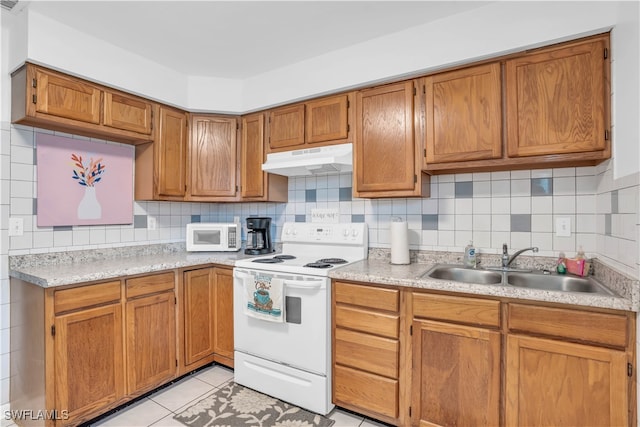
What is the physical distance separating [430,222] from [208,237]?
1887 mm

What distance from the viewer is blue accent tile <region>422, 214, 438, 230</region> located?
2.33 m

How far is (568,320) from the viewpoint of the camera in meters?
1.45

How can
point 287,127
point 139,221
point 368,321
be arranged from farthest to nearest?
point 139,221, point 287,127, point 368,321

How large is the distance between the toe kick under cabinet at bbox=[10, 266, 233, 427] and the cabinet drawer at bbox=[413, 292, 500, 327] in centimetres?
146

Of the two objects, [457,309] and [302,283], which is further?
[302,283]

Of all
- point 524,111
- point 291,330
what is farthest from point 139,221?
point 524,111

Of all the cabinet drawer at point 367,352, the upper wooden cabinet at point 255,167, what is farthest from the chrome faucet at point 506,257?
the upper wooden cabinet at point 255,167

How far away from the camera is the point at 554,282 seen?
185cm

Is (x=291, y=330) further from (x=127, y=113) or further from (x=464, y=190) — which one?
(x=127, y=113)

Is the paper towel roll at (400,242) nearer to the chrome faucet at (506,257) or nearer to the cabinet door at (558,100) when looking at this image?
the chrome faucet at (506,257)

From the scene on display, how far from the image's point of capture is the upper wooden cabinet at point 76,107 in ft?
6.38

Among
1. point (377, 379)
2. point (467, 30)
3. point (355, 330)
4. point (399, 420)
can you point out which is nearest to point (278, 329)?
point (355, 330)

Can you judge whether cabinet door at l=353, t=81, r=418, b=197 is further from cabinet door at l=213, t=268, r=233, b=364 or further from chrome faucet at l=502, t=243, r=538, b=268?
cabinet door at l=213, t=268, r=233, b=364

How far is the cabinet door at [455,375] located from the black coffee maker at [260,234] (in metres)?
1.52
